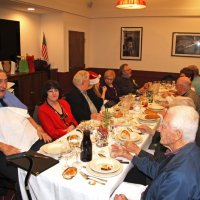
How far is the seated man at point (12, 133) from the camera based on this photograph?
2.08 meters

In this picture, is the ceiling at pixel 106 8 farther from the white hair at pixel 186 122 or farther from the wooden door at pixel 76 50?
the white hair at pixel 186 122

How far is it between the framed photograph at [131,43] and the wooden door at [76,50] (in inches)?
45.8

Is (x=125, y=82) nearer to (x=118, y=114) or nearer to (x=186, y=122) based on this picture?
(x=118, y=114)

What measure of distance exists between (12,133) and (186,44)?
5.44 m

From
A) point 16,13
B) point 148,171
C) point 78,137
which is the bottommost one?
point 148,171

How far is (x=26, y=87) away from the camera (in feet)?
17.5

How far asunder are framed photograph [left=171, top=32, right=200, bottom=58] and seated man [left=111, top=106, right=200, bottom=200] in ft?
17.9

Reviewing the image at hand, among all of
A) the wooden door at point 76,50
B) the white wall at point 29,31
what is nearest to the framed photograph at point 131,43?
the wooden door at point 76,50

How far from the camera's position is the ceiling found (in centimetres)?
545

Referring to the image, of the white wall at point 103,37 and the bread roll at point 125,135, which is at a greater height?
the white wall at point 103,37

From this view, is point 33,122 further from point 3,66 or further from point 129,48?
point 129,48

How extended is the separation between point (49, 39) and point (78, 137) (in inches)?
188

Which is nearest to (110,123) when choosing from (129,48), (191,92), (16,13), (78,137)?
(78,137)

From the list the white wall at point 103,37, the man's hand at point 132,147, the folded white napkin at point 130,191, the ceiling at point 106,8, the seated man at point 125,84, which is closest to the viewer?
the folded white napkin at point 130,191
